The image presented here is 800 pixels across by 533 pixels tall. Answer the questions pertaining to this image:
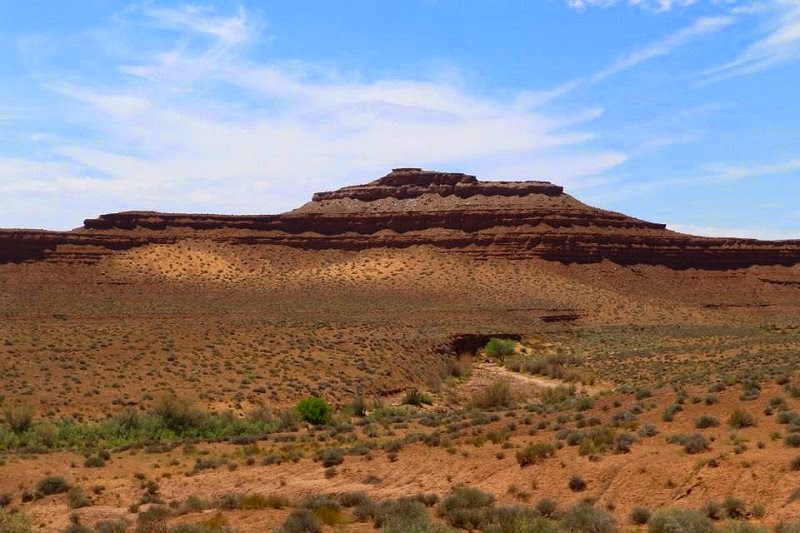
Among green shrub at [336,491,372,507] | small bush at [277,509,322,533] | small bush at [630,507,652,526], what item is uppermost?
small bush at [630,507,652,526]

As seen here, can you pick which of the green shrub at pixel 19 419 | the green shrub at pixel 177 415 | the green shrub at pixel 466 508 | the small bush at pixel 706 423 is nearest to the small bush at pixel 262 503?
the green shrub at pixel 466 508

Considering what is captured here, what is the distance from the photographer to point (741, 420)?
59.8 feet

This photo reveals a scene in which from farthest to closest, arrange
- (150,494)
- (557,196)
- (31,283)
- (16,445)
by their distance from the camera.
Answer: (557,196), (31,283), (16,445), (150,494)

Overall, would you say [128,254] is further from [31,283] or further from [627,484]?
[627,484]

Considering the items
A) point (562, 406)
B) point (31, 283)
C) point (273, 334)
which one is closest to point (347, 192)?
point (31, 283)

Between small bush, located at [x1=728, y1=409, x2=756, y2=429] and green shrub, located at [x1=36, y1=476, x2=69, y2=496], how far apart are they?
44.1 feet

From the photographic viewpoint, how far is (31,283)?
71312 millimetres

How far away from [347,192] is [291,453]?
83.5 meters

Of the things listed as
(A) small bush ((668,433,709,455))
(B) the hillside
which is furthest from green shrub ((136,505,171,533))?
(A) small bush ((668,433,709,455))

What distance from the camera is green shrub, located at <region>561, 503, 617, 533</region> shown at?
12516 mm

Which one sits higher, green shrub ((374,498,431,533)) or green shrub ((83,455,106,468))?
green shrub ((374,498,431,533))

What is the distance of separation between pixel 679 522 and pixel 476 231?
7896 centimetres

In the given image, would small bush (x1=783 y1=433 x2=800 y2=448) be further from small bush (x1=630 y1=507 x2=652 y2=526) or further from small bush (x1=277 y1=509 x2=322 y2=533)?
small bush (x1=277 y1=509 x2=322 y2=533)

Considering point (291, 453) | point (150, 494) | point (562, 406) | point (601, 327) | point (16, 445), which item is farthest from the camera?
point (601, 327)
